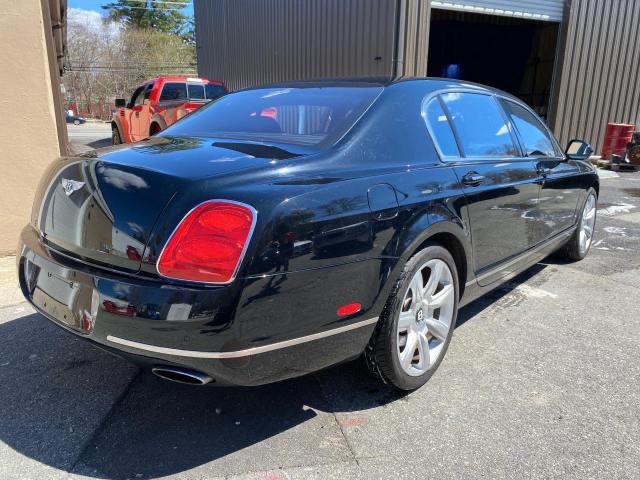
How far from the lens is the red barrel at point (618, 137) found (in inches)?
487

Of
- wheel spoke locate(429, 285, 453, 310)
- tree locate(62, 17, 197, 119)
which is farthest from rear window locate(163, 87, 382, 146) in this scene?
tree locate(62, 17, 197, 119)

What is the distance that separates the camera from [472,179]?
2848 millimetres

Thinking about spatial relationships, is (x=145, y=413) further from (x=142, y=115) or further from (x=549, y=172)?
(x=142, y=115)

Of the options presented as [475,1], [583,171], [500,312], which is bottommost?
[500,312]

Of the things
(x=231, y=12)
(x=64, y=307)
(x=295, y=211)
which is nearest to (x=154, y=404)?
(x=64, y=307)

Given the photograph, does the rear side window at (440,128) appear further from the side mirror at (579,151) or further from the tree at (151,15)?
the tree at (151,15)

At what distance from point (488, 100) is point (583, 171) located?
5.65 feet

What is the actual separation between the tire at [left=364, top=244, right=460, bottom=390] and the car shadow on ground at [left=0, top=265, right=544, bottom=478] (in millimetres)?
171

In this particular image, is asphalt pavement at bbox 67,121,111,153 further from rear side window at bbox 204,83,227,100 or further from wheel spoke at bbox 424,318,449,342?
wheel spoke at bbox 424,318,449,342

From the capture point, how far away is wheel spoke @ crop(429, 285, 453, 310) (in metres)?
2.65

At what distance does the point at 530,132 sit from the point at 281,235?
2.82 metres

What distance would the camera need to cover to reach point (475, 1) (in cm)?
1078

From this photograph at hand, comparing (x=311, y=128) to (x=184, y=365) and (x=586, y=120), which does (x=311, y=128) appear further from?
(x=586, y=120)

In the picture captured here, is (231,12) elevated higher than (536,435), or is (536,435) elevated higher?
(231,12)
